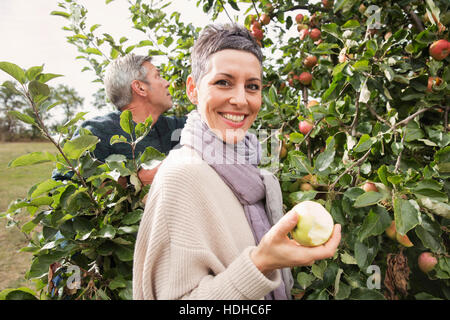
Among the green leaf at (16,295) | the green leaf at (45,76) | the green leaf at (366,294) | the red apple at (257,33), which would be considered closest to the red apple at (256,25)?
the red apple at (257,33)

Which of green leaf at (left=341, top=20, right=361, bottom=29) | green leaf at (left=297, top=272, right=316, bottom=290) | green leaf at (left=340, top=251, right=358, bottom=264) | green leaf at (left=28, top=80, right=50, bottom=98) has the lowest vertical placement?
A: green leaf at (left=297, top=272, right=316, bottom=290)

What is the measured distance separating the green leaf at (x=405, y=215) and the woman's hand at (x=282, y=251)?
1.00 ft

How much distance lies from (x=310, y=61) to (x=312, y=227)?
1.38 metres

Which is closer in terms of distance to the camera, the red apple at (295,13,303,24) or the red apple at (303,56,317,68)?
the red apple at (303,56,317,68)

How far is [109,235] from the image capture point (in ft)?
2.82

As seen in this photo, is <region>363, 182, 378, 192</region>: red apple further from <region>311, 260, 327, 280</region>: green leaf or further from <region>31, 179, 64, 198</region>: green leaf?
<region>31, 179, 64, 198</region>: green leaf

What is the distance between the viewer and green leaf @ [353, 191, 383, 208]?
2.56 feet

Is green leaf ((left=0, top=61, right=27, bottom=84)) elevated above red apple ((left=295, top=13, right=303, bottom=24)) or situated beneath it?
situated beneath

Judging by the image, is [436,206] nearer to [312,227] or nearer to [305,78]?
[312,227]

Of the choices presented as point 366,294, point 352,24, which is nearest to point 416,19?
point 352,24

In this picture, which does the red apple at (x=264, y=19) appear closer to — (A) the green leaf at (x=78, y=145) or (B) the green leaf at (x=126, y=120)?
(B) the green leaf at (x=126, y=120)

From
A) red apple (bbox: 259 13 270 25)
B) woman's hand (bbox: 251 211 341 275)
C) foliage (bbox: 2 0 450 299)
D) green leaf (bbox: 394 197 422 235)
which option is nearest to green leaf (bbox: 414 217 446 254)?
foliage (bbox: 2 0 450 299)
